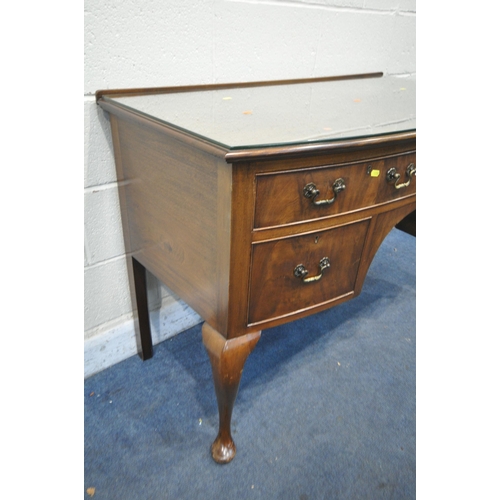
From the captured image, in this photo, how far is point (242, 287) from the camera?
76cm

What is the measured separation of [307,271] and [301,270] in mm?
19

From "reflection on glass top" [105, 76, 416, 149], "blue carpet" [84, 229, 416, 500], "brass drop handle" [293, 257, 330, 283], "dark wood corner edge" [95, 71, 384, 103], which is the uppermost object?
"dark wood corner edge" [95, 71, 384, 103]

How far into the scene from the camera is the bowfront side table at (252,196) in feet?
2.25

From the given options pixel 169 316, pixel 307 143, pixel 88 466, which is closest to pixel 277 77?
pixel 307 143

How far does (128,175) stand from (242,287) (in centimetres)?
41

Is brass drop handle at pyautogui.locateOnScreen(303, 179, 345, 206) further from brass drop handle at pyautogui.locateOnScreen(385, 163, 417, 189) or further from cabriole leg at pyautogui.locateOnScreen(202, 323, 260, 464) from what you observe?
cabriole leg at pyautogui.locateOnScreen(202, 323, 260, 464)

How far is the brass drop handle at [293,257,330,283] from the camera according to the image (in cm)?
82

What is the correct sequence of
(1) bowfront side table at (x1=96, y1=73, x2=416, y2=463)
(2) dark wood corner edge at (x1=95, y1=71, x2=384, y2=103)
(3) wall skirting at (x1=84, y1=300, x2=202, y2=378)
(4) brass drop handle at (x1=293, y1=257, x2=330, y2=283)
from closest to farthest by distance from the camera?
(1) bowfront side table at (x1=96, y1=73, x2=416, y2=463)
(4) brass drop handle at (x1=293, y1=257, x2=330, y2=283)
(2) dark wood corner edge at (x1=95, y1=71, x2=384, y2=103)
(3) wall skirting at (x1=84, y1=300, x2=202, y2=378)

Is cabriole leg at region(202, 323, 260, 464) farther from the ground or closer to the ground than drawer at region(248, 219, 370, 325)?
closer to the ground

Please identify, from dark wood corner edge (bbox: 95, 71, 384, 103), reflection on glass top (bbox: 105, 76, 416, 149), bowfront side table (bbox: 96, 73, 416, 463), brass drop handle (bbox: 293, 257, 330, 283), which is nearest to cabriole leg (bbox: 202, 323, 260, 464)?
bowfront side table (bbox: 96, 73, 416, 463)

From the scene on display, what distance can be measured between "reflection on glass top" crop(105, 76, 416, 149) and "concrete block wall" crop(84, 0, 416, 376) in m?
0.07

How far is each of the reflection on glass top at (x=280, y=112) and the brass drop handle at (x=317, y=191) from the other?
0.09 metres

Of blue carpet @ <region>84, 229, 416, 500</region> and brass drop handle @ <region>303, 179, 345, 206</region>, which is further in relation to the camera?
blue carpet @ <region>84, 229, 416, 500</region>

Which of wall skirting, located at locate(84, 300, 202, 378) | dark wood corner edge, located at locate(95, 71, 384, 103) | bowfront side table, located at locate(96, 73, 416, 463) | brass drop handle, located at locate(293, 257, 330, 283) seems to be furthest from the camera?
wall skirting, located at locate(84, 300, 202, 378)
